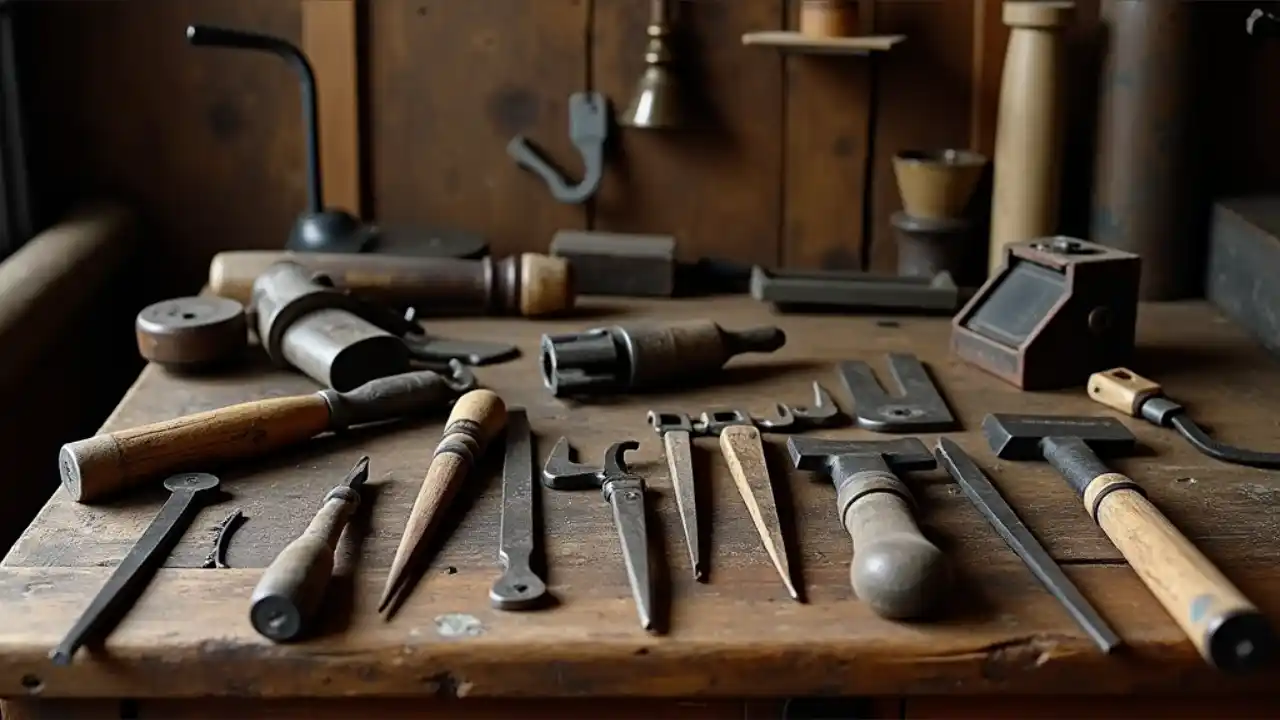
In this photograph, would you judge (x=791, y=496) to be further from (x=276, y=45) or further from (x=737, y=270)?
(x=276, y=45)

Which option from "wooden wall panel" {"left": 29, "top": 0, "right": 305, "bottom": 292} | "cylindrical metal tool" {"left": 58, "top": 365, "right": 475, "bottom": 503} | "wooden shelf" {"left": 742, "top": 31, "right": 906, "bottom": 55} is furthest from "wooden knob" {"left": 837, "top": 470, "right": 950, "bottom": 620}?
"wooden wall panel" {"left": 29, "top": 0, "right": 305, "bottom": 292}

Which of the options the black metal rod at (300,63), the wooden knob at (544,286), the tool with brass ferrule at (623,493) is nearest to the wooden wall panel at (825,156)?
the wooden knob at (544,286)

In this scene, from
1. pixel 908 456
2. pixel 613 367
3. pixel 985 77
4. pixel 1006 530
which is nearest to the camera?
pixel 1006 530

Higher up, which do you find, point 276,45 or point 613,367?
point 276,45

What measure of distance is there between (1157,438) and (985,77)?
669 millimetres

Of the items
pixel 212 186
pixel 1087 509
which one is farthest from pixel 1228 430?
pixel 212 186

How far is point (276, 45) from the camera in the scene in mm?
1686

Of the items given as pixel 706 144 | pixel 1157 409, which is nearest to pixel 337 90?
pixel 706 144

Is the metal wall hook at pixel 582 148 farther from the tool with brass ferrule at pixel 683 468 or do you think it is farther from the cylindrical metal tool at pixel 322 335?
the tool with brass ferrule at pixel 683 468

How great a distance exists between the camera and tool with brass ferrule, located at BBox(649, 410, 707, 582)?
1047 millimetres

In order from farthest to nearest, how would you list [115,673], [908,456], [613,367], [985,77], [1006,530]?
[985,77], [613,367], [908,456], [1006,530], [115,673]

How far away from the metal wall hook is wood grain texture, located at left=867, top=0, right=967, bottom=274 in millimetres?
348

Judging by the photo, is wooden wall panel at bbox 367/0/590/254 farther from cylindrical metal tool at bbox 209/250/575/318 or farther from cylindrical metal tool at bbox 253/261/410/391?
cylindrical metal tool at bbox 253/261/410/391

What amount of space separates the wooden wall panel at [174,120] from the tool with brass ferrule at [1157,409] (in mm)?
1047
